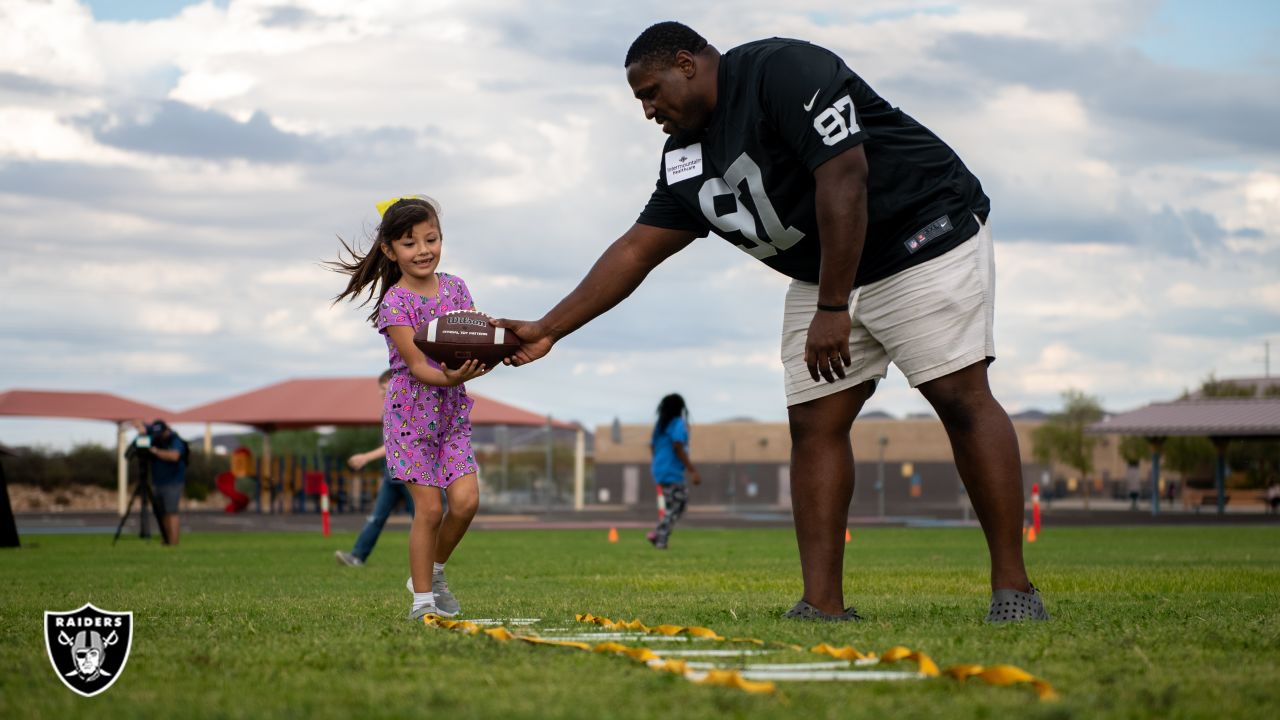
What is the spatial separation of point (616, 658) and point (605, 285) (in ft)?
8.27

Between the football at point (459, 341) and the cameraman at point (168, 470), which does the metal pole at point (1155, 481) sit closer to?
the cameraman at point (168, 470)

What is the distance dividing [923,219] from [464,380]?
212 cm

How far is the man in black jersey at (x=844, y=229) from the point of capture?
528cm

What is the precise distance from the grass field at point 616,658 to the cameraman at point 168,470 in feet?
28.9

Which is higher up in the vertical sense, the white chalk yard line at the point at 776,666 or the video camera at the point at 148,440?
the video camera at the point at 148,440

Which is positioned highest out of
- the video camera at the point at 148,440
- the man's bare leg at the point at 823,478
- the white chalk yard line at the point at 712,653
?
the video camera at the point at 148,440

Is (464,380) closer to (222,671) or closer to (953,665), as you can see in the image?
(222,671)

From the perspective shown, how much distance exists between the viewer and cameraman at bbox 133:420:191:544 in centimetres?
1984

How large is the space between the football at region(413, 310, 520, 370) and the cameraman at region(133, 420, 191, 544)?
1456 centimetres

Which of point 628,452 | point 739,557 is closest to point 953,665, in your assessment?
point 739,557

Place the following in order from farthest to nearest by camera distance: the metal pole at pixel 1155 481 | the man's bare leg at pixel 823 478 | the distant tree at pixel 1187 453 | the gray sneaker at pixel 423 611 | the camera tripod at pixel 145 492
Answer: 1. the distant tree at pixel 1187 453
2. the metal pole at pixel 1155 481
3. the camera tripod at pixel 145 492
4. the gray sneaker at pixel 423 611
5. the man's bare leg at pixel 823 478

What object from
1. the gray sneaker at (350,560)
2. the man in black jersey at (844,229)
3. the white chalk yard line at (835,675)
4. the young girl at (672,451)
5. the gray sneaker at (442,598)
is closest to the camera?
the white chalk yard line at (835,675)

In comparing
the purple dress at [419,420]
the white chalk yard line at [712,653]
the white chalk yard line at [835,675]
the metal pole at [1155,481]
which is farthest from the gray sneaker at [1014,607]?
the metal pole at [1155,481]

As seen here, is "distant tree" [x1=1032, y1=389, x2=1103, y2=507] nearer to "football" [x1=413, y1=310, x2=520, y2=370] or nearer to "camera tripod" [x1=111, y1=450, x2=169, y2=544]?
"camera tripod" [x1=111, y1=450, x2=169, y2=544]
